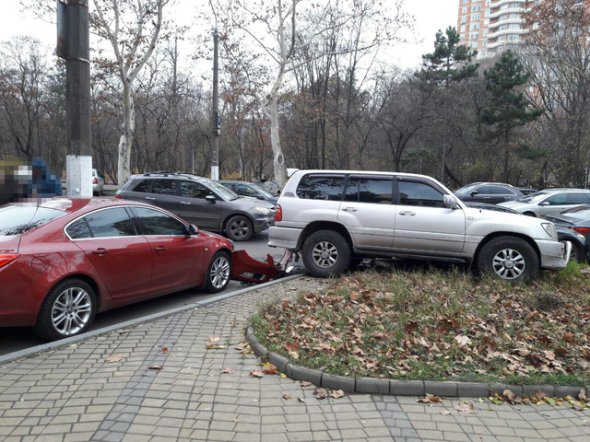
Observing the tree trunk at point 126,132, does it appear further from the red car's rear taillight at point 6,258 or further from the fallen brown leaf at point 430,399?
the fallen brown leaf at point 430,399

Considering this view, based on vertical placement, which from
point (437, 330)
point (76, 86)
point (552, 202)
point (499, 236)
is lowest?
point (437, 330)

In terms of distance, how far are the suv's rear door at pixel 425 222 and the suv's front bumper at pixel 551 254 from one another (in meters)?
1.19

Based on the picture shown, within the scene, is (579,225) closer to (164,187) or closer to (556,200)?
(556,200)

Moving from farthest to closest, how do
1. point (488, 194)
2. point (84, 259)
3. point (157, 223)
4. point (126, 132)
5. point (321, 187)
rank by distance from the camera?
point (126, 132)
point (488, 194)
point (321, 187)
point (157, 223)
point (84, 259)

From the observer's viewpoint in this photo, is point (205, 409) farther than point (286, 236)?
No

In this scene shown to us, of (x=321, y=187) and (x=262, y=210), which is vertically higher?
(x=321, y=187)

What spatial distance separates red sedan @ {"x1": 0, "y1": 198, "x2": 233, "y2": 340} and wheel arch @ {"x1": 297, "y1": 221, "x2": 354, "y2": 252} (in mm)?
1832

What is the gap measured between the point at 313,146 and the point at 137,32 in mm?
19503

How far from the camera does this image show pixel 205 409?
3.60 metres

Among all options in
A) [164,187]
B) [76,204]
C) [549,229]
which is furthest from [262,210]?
[76,204]

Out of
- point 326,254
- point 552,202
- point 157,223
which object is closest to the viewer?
point 157,223

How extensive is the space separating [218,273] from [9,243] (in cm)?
326

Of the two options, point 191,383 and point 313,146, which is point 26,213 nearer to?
point 191,383

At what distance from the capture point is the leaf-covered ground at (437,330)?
419 cm
